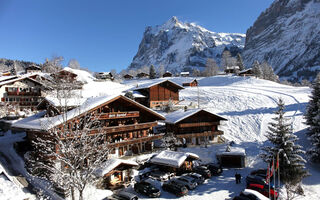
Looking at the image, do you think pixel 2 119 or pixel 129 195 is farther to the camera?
pixel 2 119

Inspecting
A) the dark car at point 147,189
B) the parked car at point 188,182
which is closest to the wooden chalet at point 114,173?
the dark car at point 147,189

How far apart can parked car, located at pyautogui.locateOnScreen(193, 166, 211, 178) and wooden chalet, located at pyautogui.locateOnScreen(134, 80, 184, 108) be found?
82.3ft

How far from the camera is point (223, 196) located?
20.5m

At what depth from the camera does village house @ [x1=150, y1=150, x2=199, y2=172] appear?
2361 cm

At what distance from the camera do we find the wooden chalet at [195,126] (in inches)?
1304

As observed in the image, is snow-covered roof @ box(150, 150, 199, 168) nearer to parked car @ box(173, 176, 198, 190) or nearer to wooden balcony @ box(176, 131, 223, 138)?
parked car @ box(173, 176, 198, 190)

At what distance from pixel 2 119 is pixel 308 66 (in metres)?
214

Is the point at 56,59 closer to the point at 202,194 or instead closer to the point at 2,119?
the point at 2,119

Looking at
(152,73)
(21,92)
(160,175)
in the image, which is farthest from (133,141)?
(152,73)

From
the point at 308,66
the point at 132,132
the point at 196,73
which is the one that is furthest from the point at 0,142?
the point at 308,66

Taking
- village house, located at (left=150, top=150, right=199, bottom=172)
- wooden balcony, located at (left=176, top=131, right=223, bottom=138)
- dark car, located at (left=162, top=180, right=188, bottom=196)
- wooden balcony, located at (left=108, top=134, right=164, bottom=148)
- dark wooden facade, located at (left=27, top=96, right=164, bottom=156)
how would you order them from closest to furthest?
1. dark car, located at (left=162, top=180, right=188, bottom=196)
2. village house, located at (left=150, top=150, right=199, bottom=172)
3. wooden balcony, located at (left=108, top=134, right=164, bottom=148)
4. dark wooden facade, located at (left=27, top=96, right=164, bottom=156)
5. wooden balcony, located at (left=176, top=131, right=223, bottom=138)

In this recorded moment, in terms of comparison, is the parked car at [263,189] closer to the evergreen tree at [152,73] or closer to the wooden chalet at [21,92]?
the wooden chalet at [21,92]

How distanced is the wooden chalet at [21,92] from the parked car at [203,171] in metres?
42.0

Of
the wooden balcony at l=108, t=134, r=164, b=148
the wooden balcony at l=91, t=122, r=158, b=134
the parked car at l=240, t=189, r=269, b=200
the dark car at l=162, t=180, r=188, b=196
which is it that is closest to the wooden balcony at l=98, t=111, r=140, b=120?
the wooden balcony at l=91, t=122, r=158, b=134
